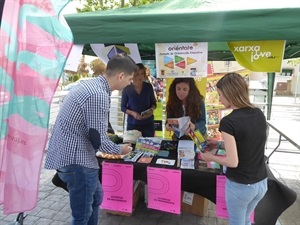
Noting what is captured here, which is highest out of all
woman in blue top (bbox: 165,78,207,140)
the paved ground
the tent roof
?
the tent roof

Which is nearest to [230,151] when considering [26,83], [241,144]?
[241,144]

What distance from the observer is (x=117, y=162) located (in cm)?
232

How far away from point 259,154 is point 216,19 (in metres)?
1.07

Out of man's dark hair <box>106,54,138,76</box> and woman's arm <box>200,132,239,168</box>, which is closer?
woman's arm <box>200,132,239,168</box>

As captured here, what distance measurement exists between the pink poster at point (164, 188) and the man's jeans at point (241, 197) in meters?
0.55

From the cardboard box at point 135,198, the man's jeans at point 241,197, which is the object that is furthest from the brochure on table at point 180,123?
the man's jeans at point 241,197

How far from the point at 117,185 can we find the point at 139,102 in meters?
1.31

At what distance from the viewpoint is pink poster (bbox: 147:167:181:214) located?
7.15 ft

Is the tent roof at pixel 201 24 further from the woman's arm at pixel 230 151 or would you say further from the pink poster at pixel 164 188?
the pink poster at pixel 164 188

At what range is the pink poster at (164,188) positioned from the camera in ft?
7.15

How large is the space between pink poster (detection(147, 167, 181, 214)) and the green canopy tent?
113 cm

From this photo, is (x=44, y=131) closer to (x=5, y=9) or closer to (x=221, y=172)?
(x=5, y=9)

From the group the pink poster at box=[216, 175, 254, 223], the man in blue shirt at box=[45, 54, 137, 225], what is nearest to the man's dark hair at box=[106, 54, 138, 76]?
the man in blue shirt at box=[45, 54, 137, 225]

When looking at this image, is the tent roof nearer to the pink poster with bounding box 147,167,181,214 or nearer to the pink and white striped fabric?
the pink and white striped fabric
